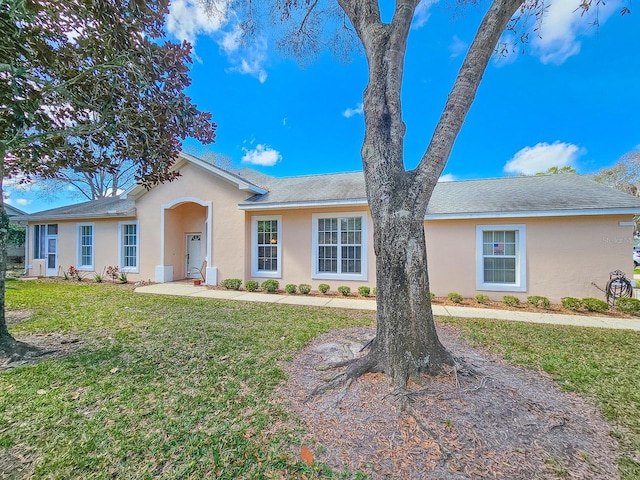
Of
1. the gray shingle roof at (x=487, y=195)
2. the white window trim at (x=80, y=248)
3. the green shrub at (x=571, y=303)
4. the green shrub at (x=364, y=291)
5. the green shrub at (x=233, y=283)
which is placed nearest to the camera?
the green shrub at (x=571, y=303)

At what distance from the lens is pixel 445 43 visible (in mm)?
7848

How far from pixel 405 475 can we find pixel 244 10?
8621 mm

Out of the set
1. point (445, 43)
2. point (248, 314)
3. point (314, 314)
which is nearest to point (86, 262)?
point (248, 314)

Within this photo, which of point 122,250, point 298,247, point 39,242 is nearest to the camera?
point 298,247

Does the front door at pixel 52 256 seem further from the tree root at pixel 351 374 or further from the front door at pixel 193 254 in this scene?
the tree root at pixel 351 374

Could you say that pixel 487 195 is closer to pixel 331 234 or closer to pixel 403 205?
Answer: pixel 331 234

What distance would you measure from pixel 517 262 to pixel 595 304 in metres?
2.04

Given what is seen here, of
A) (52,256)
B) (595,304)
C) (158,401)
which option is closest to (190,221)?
(52,256)

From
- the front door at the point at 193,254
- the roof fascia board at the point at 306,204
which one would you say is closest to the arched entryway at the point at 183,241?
the front door at the point at 193,254

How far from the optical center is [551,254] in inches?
327

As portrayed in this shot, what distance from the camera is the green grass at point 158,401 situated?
7.47 feet

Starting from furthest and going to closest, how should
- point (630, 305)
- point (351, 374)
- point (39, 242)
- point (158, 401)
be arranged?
point (39, 242) < point (630, 305) < point (351, 374) < point (158, 401)

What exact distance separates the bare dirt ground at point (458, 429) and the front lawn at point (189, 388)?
8.9 inches

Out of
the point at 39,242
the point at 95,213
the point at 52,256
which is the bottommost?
the point at 52,256
